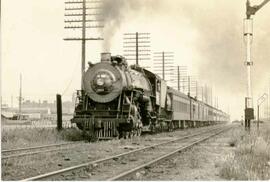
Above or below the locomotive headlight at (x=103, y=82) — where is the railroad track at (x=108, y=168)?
below

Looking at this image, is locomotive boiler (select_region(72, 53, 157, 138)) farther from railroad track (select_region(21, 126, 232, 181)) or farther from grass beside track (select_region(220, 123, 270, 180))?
grass beside track (select_region(220, 123, 270, 180))

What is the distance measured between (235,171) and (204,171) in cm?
134

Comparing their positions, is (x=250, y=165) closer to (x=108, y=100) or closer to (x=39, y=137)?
(x=108, y=100)

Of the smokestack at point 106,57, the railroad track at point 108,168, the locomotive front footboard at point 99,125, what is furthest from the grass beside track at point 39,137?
the railroad track at point 108,168

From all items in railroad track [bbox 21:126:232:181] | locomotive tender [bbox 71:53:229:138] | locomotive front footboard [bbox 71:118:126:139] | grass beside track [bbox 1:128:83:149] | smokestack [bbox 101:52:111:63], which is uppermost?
smokestack [bbox 101:52:111:63]

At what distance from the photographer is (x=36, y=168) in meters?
11.0

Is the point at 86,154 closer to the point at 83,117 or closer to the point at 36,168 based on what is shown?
the point at 36,168

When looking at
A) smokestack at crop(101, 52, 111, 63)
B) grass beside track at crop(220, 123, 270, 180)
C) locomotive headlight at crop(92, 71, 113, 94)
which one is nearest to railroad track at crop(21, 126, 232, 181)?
grass beside track at crop(220, 123, 270, 180)

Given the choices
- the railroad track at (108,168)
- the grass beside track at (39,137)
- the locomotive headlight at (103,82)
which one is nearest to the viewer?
the railroad track at (108,168)

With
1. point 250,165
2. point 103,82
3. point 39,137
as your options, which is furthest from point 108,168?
point 39,137

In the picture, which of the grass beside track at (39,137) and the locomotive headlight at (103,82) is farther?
the locomotive headlight at (103,82)

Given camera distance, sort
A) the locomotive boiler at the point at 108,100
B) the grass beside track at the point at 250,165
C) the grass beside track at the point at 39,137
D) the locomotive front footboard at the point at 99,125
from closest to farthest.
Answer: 1. the grass beside track at the point at 250,165
2. the grass beside track at the point at 39,137
3. the locomotive front footboard at the point at 99,125
4. the locomotive boiler at the point at 108,100

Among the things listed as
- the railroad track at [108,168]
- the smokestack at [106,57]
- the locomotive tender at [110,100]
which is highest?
the smokestack at [106,57]

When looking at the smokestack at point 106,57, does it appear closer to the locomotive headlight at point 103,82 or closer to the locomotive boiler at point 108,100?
the locomotive boiler at point 108,100
